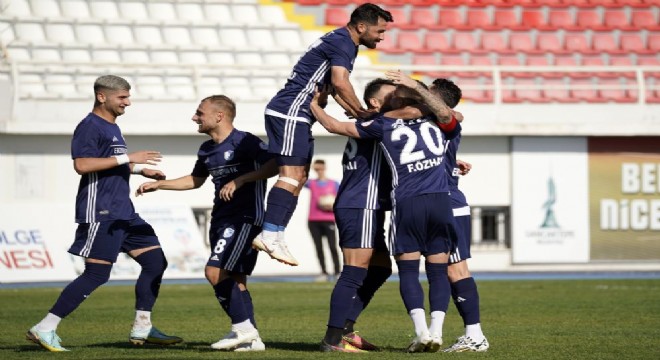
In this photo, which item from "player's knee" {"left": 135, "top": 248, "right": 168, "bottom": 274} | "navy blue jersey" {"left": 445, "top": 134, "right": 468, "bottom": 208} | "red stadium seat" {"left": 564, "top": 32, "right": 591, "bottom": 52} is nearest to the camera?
"navy blue jersey" {"left": 445, "top": 134, "right": 468, "bottom": 208}

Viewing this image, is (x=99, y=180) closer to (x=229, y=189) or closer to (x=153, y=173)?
(x=153, y=173)

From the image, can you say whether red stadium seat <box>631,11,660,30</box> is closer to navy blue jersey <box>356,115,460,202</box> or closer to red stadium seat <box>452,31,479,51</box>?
red stadium seat <box>452,31,479,51</box>

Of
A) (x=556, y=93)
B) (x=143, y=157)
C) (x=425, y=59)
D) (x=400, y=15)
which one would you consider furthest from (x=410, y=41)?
(x=143, y=157)

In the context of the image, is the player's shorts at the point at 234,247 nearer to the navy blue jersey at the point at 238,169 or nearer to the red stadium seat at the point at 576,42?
the navy blue jersey at the point at 238,169

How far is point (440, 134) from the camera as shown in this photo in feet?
27.9

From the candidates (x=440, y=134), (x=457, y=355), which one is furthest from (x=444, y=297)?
(x=440, y=134)

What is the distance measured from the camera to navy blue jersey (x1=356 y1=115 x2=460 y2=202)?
330 inches

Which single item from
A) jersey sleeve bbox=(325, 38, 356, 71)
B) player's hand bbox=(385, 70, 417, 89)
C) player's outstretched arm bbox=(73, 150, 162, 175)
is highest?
jersey sleeve bbox=(325, 38, 356, 71)

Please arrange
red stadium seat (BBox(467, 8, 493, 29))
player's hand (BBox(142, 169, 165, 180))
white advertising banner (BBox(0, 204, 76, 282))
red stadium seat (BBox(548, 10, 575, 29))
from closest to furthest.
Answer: player's hand (BBox(142, 169, 165, 180))
white advertising banner (BBox(0, 204, 76, 282))
red stadium seat (BBox(467, 8, 493, 29))
red stadium seat (BBox(548, 10, 575, 29))

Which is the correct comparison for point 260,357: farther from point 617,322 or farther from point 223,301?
point 617,322

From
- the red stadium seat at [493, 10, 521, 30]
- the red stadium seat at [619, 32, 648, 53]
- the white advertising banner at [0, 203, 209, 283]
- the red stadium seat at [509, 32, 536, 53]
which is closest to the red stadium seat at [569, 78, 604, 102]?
the red stadium seat at [509, 32, 536, 53]

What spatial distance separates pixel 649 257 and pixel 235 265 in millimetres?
15059

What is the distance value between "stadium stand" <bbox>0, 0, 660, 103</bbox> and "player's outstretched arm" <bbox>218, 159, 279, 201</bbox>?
1107 centimetres

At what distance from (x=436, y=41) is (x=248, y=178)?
51.6 feet
